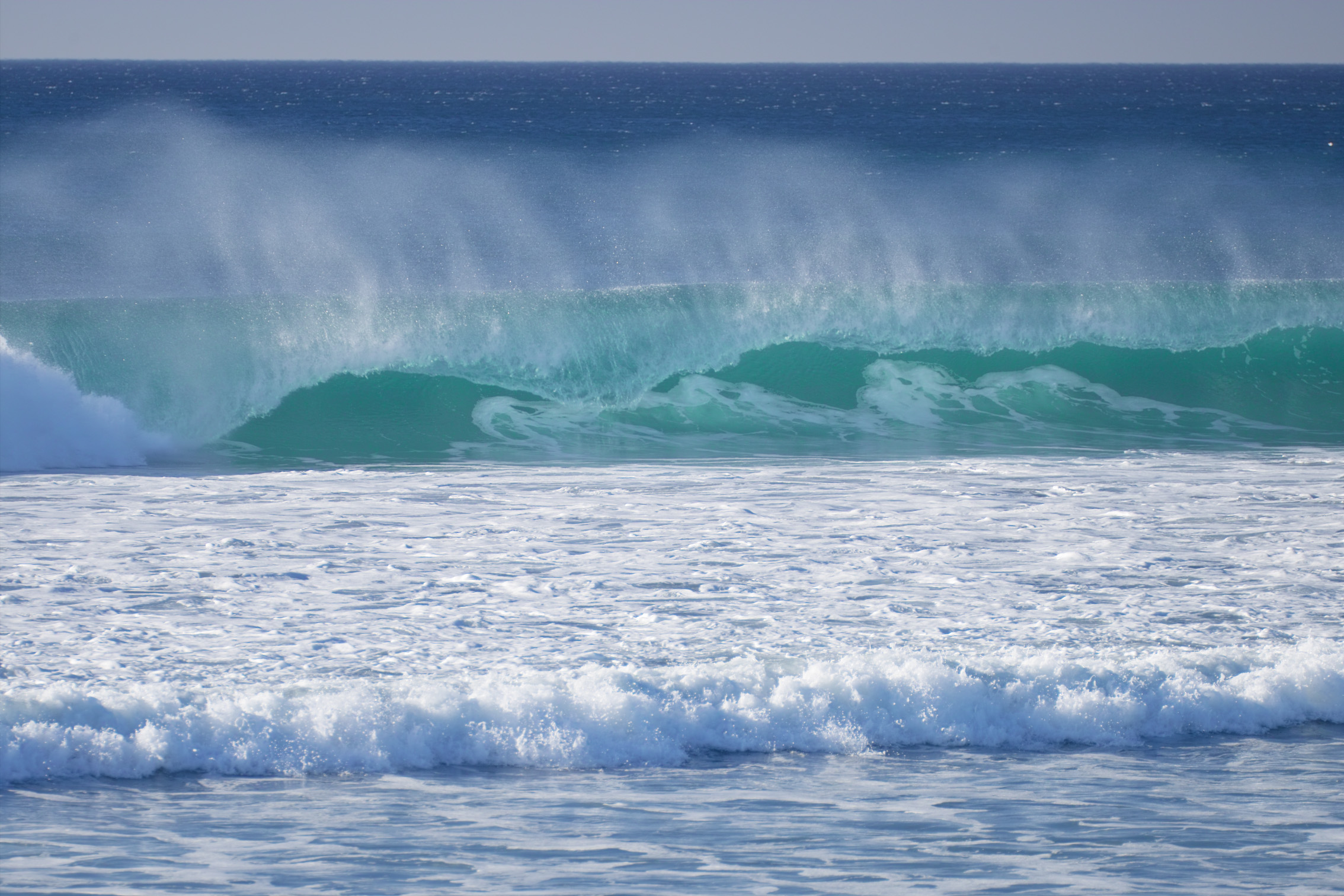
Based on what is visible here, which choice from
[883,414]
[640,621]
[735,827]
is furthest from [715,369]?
[735,827]

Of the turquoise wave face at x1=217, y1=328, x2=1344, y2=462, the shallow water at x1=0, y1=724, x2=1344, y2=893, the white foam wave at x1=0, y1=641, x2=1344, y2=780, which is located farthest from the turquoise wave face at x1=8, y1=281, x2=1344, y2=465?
the shallow water at x1=0, y1=724, x2=1344, y2=893

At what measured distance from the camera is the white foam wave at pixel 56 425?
921cm

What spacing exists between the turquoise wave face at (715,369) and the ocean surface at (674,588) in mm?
54

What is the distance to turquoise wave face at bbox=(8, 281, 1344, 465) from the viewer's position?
11.1m

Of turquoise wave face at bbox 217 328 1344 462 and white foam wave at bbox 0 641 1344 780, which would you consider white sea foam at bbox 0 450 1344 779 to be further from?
turquoise wave face at bbox 217 328 1344 462

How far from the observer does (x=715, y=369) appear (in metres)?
13.1

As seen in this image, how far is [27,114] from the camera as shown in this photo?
55.6 metres

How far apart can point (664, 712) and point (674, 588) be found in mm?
1387

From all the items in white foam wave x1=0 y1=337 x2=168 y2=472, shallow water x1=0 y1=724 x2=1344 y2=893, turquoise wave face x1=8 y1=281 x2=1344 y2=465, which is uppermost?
turquoise wave face x1=8 y1=281 x2=1344 y2=465

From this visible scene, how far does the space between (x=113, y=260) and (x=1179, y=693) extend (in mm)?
22207

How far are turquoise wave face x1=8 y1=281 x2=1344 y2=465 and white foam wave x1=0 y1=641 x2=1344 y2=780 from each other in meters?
5.34

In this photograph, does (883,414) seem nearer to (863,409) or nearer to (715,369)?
(863,409)

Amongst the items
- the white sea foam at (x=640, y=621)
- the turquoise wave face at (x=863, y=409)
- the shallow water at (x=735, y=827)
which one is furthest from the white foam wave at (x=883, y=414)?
the shallow water at (x=735, y=827)

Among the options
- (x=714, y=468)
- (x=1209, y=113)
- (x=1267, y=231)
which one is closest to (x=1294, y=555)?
(x=714, y=468)
